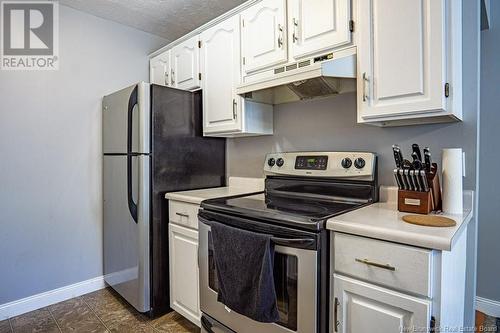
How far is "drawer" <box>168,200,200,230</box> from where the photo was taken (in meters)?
1.87

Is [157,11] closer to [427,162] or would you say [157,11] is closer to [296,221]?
[296,221]

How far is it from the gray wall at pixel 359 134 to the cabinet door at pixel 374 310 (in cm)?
66

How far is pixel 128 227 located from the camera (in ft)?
7.14

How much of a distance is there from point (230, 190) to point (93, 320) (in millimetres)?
1341

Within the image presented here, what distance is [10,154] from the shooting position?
7.00ft

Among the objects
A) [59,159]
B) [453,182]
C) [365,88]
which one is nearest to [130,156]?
A: [59,159]

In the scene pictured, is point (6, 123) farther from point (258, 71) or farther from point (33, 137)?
point (258, 71)

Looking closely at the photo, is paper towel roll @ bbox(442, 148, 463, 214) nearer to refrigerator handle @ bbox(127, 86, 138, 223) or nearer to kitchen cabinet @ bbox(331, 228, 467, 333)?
kitchen cabinet @ bbox(331, 228, 467, 333)

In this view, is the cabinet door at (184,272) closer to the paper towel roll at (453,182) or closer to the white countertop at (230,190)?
the white countertop at (230,190)

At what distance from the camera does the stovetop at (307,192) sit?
4.33 ft

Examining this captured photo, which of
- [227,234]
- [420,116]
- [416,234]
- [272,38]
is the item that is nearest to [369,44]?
[420,116]

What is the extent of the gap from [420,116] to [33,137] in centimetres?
259

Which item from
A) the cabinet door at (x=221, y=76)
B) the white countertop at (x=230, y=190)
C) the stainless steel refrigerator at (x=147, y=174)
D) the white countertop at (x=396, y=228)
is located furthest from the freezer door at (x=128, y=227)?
the white countertop at (x=396, y=228)

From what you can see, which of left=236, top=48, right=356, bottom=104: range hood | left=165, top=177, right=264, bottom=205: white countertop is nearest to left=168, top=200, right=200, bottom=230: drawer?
left=165, top=177, right=264, bottom=205: white countertop
